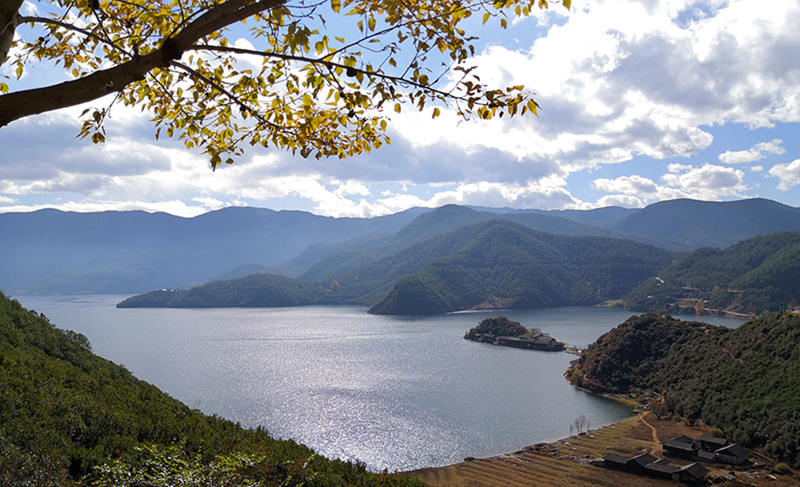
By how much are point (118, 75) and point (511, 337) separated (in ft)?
169

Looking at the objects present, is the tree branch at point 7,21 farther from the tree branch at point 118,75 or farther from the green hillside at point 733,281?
the green hillside at point 733,281

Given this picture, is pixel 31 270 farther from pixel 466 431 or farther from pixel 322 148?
pixel 322 148

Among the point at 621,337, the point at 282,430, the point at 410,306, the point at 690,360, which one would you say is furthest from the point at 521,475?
the point at 410,306

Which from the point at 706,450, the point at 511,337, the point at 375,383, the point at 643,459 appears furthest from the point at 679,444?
the point at 511,337

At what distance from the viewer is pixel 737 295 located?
231ft

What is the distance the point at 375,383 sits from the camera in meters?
33.0

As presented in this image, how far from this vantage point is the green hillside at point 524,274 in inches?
3425

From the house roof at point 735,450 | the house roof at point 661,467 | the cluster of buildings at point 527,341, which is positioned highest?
the cluster of buildings at point 527,341

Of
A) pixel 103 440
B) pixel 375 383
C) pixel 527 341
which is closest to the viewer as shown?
pixel 103 440

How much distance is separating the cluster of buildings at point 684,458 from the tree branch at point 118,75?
2076cm

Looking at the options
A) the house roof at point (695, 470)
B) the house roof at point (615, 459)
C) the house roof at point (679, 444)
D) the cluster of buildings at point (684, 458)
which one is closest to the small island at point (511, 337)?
the house roof at point (679, 444)

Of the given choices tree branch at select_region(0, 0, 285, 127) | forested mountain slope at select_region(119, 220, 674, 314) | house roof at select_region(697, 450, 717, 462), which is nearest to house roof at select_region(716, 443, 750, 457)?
house roof at select_region(697, 450, 717, 462)

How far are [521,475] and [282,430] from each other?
11.5 metres

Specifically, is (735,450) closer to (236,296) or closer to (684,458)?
(684,458)
